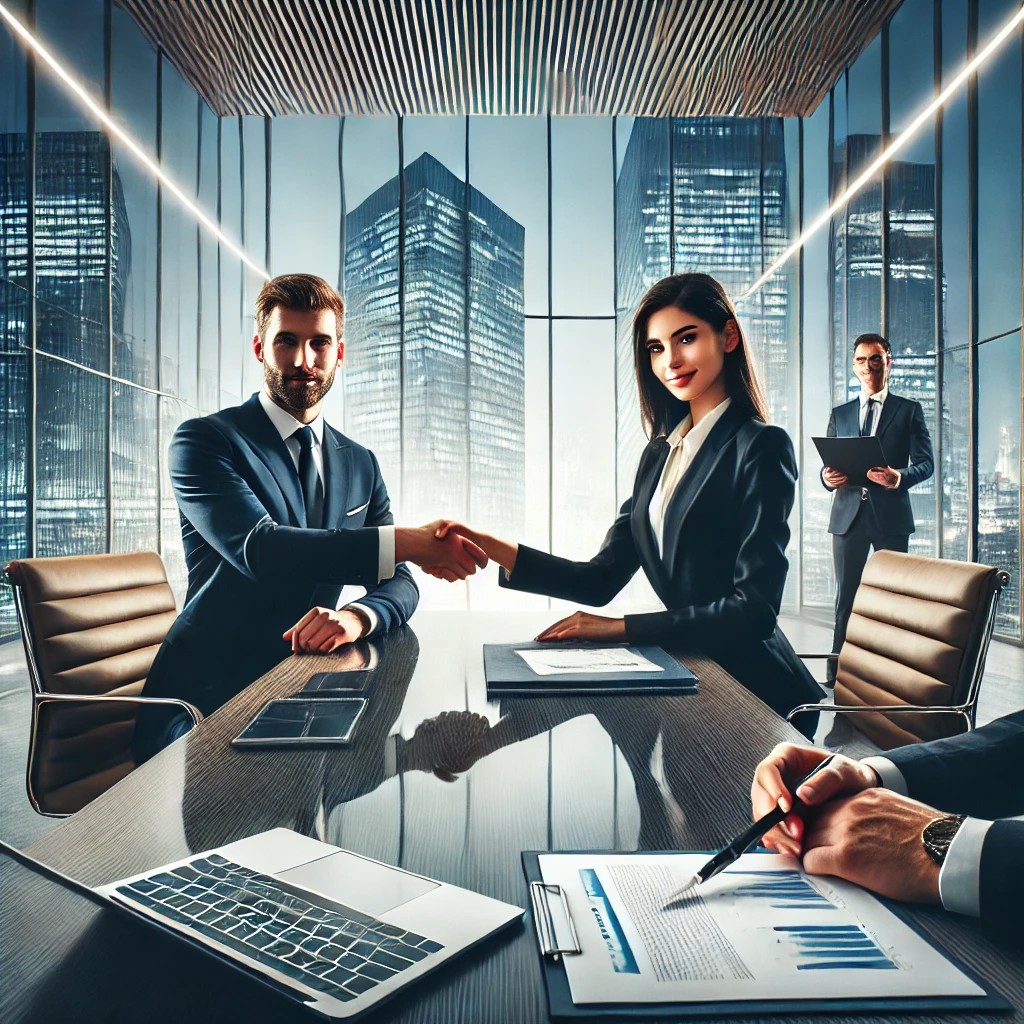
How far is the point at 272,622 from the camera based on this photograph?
2006 mm

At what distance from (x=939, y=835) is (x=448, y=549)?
146cm

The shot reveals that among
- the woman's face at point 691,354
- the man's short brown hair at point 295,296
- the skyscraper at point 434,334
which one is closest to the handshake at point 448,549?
the woman's face at point 691,354

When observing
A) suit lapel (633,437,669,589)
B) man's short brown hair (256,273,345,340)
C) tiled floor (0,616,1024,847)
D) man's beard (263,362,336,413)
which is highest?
man's short brown hair (256,273,345,340)

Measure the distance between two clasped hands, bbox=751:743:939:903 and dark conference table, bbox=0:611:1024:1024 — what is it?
0.03m

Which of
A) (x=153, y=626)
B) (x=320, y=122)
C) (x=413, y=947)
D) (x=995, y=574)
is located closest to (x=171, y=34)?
(x=320, y=122)

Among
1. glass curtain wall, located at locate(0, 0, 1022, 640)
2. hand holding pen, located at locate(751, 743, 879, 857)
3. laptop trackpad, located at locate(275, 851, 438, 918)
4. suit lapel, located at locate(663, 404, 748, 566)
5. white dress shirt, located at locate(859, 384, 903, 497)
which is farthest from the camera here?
glass curtain wall, located at locate(0, 0, 1022, 640)

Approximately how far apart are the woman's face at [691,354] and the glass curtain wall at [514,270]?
460 cm

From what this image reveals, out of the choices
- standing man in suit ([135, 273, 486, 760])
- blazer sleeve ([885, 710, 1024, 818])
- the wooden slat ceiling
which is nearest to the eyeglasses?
the wooden slat ceiling

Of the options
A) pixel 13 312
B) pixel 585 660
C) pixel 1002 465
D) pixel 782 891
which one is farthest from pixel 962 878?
pixel 1002 465

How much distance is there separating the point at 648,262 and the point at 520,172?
1520 millimetres

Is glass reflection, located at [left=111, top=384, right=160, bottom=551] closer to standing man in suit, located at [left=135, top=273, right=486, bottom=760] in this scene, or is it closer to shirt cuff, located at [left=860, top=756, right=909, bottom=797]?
standing man in suit, located at [left=135, top=273, right=486, bottom=760]

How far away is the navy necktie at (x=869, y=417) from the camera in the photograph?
5016 mm

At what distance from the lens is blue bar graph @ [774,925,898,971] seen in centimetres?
50

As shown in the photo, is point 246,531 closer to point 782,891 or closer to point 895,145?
point 782,891
